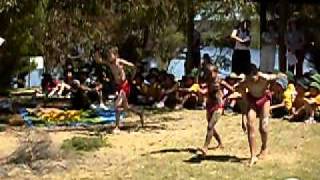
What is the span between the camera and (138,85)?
19609 millimetres

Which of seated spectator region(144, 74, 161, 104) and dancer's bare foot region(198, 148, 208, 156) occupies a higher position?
seated spectator region(144, 74, 161, 104)

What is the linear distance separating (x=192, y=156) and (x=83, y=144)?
6.02 feet

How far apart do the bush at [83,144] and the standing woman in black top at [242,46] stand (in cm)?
602

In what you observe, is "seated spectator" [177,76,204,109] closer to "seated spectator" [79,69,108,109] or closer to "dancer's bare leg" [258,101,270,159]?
"seated spectator" [79,69,108,109]

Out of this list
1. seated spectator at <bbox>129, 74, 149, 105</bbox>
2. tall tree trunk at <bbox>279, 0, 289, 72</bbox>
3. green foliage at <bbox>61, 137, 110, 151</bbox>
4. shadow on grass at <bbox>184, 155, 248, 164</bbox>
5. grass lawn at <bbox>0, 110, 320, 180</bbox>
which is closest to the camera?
grass lawn at <bbox>0, 110, 320, 180</bbox>

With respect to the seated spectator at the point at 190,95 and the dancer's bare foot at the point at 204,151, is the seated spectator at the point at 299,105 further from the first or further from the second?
the dancer's bare foot at the point at 204,151

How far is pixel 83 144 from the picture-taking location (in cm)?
1210

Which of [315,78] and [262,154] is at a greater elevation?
[315,78]

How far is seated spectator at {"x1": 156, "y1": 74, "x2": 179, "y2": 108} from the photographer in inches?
725

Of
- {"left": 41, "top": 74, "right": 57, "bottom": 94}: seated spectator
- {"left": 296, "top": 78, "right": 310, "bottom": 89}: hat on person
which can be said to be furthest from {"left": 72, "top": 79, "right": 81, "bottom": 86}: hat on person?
{"left": 296, "top": 78, "right": 310, "bottom": 89}: hat on person

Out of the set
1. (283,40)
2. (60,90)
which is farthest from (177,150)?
(60,90)

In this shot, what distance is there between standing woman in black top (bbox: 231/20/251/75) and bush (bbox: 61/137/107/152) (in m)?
6.02

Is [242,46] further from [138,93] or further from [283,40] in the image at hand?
[138,93]

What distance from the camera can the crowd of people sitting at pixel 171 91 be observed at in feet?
50.2
